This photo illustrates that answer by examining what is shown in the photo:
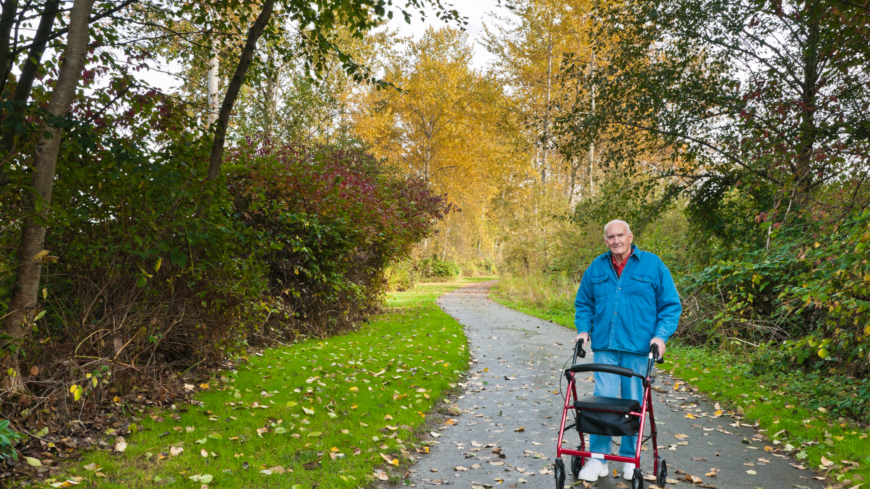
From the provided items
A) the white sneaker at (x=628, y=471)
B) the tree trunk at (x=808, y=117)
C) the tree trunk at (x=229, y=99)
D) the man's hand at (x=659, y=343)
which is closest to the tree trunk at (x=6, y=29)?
the tree trunk at (x=229, y=99)

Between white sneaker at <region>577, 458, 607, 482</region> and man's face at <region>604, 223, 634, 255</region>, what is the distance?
173 centimetres

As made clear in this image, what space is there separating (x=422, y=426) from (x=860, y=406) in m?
4.84

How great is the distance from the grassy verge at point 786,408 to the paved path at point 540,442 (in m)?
0.22

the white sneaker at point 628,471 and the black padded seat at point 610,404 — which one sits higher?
the black padded seat at point 610,404

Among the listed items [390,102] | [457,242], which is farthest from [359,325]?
[457,242]

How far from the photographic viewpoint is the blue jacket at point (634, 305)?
14.0 ft

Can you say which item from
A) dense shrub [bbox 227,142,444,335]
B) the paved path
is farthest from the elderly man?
dense shrub [bbox 227,142,444,335]

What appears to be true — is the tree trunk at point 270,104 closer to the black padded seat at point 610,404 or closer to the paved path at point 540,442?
the paved path at point 540,442

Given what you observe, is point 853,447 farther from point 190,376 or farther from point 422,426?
point 190,376

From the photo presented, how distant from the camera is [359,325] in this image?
13797 millimetres

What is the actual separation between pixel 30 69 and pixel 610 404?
18.2 ft

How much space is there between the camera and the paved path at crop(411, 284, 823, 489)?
4508 mm

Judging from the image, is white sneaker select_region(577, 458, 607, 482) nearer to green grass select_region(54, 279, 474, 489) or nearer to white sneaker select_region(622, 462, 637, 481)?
white sneaker select_region(622, 462, 637, 481)

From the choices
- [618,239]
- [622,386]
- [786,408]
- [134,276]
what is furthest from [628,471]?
[134,276]
